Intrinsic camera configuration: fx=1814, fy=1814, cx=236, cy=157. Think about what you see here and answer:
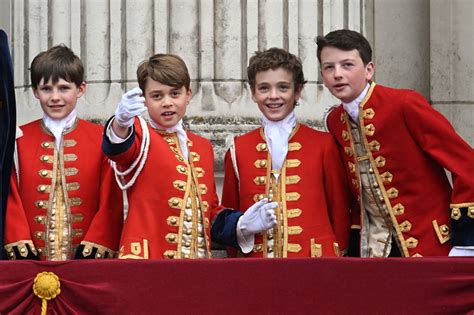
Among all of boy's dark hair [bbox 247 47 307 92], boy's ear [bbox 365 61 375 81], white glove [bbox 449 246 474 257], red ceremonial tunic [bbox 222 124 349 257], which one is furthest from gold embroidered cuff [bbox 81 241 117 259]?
white glove [bbox 449 246 474 257]

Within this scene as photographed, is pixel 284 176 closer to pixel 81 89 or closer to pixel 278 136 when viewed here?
pixel 278 136

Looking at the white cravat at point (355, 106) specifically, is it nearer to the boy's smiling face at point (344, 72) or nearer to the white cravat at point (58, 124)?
the boy's smiling face at point (344, 72)

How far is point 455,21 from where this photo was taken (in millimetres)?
9656

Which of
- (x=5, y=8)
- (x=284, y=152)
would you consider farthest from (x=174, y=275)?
(x=5, y=8)

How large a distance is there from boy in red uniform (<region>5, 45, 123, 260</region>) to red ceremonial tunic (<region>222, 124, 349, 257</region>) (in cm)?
54

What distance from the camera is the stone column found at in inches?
378

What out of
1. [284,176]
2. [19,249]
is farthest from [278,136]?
[19,249]

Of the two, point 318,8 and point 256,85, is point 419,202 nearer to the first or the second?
point 256,85

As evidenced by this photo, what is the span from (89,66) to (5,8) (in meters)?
1.14

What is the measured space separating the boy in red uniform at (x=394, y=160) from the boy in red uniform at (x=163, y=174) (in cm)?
51

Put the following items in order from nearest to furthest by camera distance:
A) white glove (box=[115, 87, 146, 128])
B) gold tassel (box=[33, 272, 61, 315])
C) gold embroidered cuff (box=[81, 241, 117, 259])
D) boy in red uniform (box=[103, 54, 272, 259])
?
gold tassel (box=[33, 272, 61, 315]), white glove (box=[115, 87, 146, 128]), boy in red uniform (box=[103, 54, 272, 259]), gold embroidered cuff (box=[81, 241, 117, 259])

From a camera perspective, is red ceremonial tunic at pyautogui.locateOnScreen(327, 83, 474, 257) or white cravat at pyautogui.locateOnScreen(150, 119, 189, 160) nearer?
red ceremonial tunic at pyautogui.locateOnScreen(327, 83, 474, 257)

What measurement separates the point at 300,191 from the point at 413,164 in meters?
0.49

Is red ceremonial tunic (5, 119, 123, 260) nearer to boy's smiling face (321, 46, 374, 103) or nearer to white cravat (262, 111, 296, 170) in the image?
white cravat (262, 111, 296, 170)
